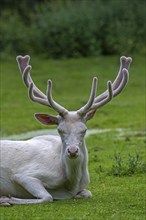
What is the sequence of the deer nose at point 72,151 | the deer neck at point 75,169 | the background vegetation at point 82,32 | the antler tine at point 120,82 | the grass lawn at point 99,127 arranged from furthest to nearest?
the background vegetation at point 82,32 → the antler tine at point 120,82 → the deer neck at point 75,169 → the deer nose at point 72,151 → the grass lawn at point 99,127

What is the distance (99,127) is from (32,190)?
970cm

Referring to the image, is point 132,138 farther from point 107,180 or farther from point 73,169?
point 73,169

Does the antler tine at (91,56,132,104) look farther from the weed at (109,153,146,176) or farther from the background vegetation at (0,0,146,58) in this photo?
the background vegetation at (0,0,146,58)

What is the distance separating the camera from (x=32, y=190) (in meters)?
9.91

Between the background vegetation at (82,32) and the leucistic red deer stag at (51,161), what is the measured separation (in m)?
23.8

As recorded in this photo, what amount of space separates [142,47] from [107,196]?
83.2 feet

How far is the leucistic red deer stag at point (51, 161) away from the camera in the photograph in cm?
977

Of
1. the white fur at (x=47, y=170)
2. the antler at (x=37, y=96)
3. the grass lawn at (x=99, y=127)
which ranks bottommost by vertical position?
the grass lawn at (x=99, y=127)

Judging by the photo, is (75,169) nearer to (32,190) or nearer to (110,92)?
(32,190)

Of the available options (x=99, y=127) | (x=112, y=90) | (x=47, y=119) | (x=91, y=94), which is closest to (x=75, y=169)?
(x=47, y=119)

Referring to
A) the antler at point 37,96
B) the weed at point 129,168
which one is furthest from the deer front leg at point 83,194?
the weed at point 129,168

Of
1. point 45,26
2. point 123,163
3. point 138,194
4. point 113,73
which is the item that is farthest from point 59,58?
point 138,194

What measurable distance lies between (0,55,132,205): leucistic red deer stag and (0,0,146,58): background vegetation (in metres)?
23.8

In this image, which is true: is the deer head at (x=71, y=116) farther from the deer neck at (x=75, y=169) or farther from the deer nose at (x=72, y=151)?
the deer neck at (x=75, y=169)
